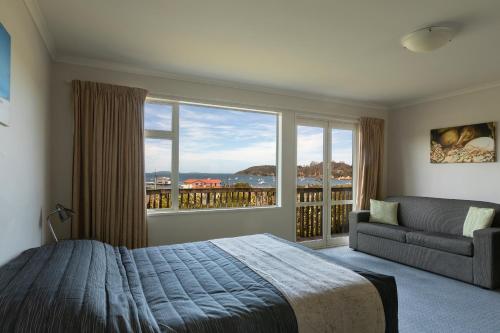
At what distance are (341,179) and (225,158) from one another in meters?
2.19

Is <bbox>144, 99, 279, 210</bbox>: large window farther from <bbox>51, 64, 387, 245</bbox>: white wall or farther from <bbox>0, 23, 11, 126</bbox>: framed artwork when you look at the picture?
<bbox>0, 23, 11, 126</bbox>: framed artwork

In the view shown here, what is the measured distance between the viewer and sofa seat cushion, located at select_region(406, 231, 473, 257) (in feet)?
10.9

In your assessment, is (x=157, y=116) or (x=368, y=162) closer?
(x=157, y=116)

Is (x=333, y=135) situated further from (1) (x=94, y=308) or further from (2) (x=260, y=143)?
(1) (x=94, y=308)

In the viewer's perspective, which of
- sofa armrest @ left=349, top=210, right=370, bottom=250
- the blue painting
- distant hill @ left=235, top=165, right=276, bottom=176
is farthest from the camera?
sofa armrest @ left=349, top=210, right=370, bottom=250

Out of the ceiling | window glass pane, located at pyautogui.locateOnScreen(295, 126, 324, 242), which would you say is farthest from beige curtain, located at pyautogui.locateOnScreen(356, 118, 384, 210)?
the ceiling

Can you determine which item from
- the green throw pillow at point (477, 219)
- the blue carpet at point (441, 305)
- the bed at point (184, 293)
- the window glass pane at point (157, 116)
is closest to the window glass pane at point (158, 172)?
the window glass pane at point (157, 116)

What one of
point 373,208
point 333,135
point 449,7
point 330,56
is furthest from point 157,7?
point 373,208

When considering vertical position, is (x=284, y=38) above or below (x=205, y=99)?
above

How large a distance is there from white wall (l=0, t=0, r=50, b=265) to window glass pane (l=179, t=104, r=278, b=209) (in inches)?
64.0

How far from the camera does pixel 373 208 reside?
15.4ft

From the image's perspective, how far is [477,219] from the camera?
11.5 ft

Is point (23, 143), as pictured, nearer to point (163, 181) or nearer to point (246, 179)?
point (163, 181)

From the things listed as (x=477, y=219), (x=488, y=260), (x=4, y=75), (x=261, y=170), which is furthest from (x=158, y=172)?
(x=477, y=219)
